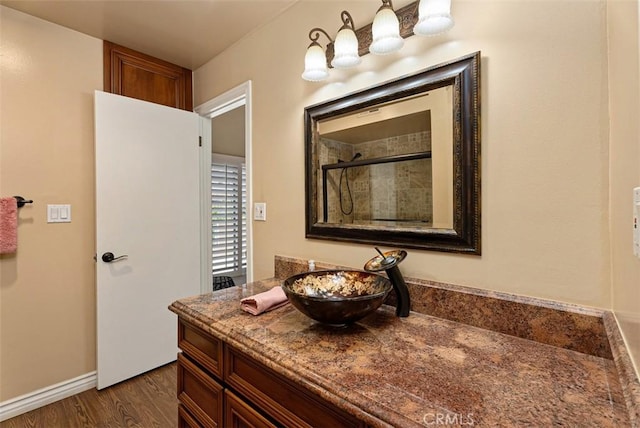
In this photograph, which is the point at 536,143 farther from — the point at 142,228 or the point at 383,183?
the point at 142,228

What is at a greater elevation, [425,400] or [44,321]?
[425,400]

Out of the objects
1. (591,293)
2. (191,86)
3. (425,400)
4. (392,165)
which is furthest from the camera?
→ (191,86)

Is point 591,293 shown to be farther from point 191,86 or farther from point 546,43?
point 191,86

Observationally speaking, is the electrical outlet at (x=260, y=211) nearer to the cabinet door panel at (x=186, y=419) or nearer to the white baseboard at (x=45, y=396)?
the cabinet door panel at (x=186, y=419)

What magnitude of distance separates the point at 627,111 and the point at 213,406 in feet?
4.87

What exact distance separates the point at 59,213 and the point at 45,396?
1.16 metres

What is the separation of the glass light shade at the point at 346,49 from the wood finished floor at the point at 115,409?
2.15 metres

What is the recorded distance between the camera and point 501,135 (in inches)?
40.2

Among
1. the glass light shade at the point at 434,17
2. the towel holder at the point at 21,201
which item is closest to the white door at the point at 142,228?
the towel holder at the point at 21,201

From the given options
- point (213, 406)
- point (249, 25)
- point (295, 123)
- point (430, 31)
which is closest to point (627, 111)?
point (430, 31)

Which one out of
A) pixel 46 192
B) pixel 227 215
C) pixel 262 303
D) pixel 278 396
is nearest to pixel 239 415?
pixel 278 396

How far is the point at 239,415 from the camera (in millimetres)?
996

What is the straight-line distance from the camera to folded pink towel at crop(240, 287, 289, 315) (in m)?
1.15

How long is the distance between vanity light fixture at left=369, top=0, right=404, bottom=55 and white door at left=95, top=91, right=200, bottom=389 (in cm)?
181
